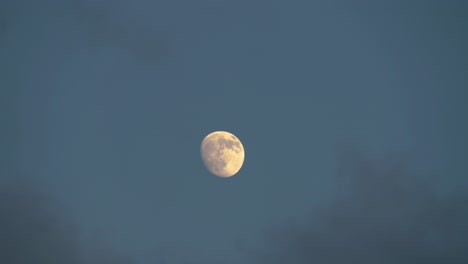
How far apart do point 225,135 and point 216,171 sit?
916 cm

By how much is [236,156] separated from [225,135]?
5.87 metres

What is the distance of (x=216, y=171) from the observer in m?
77.8

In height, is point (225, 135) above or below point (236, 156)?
above

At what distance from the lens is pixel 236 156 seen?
8038cm

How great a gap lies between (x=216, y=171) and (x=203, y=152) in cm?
423

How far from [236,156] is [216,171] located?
4.96m

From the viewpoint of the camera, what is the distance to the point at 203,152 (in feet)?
260

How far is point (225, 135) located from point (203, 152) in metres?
7.06

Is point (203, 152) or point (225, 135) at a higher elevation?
point (225, 135)

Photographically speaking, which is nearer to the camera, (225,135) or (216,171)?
(216,171)

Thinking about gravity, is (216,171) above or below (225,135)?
below

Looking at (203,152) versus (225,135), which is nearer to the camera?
(203,152)

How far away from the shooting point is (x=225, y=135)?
84438 mm
